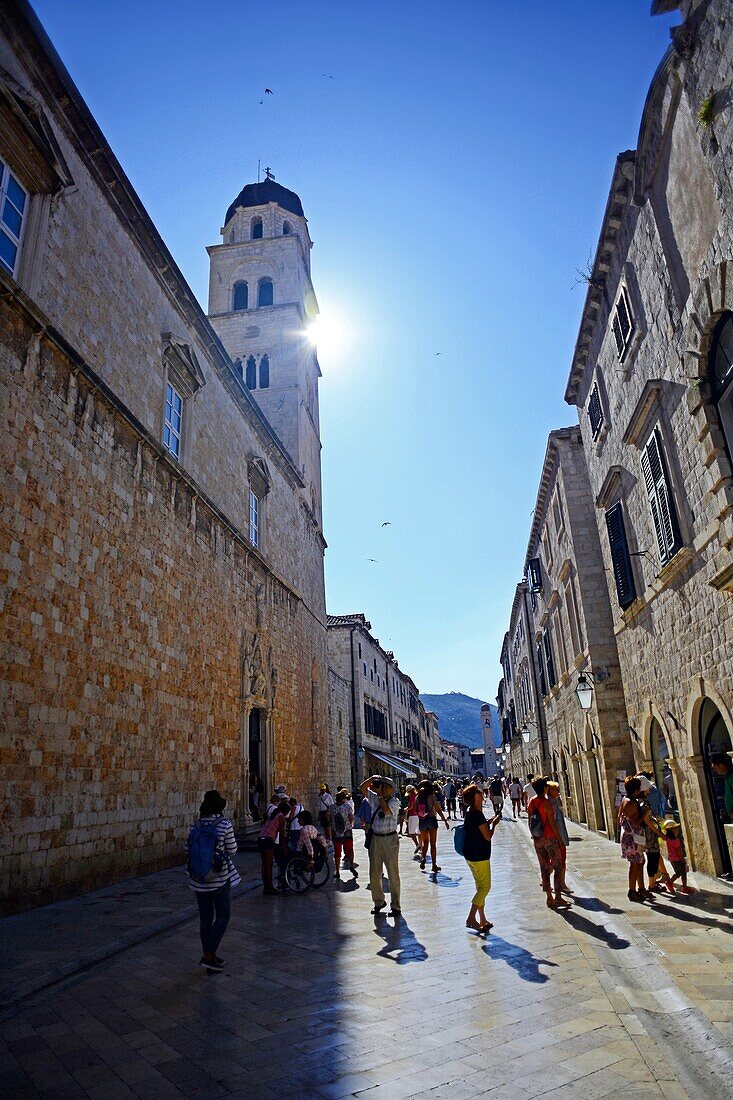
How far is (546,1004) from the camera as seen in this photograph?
429 cm

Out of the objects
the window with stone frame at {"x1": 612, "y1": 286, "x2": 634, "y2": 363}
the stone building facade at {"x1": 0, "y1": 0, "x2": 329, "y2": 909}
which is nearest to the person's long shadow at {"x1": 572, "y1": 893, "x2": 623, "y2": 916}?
the stone building facade at {"x1": 0, "y1": 0, "x2": 329, "y2": 909}

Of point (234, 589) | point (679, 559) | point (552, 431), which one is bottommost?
point (679, 559)

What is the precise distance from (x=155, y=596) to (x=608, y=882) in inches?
333

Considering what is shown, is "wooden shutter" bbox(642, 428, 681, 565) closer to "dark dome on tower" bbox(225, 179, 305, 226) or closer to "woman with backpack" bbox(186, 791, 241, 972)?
"woman with backpack" bbox(186, 791, 241, 972)

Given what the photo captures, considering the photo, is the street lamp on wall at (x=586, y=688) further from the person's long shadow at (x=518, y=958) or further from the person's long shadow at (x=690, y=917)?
the person's long shadow at (x=518, y=958)

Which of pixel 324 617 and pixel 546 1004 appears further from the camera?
pixel 324 617

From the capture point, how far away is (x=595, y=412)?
13.5 meters

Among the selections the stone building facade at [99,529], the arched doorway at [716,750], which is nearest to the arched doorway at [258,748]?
the stone building facade at [99,529]

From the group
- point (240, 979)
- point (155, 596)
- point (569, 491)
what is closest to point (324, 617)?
point (569, 491)

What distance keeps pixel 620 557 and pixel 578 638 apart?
481cm

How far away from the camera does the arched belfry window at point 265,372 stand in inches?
1129

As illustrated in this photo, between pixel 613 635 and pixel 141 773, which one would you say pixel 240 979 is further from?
pixel 613 635

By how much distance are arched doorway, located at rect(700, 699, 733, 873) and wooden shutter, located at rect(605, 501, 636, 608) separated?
3057 millimetres

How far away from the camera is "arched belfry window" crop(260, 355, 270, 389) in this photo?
28688 millimetres
